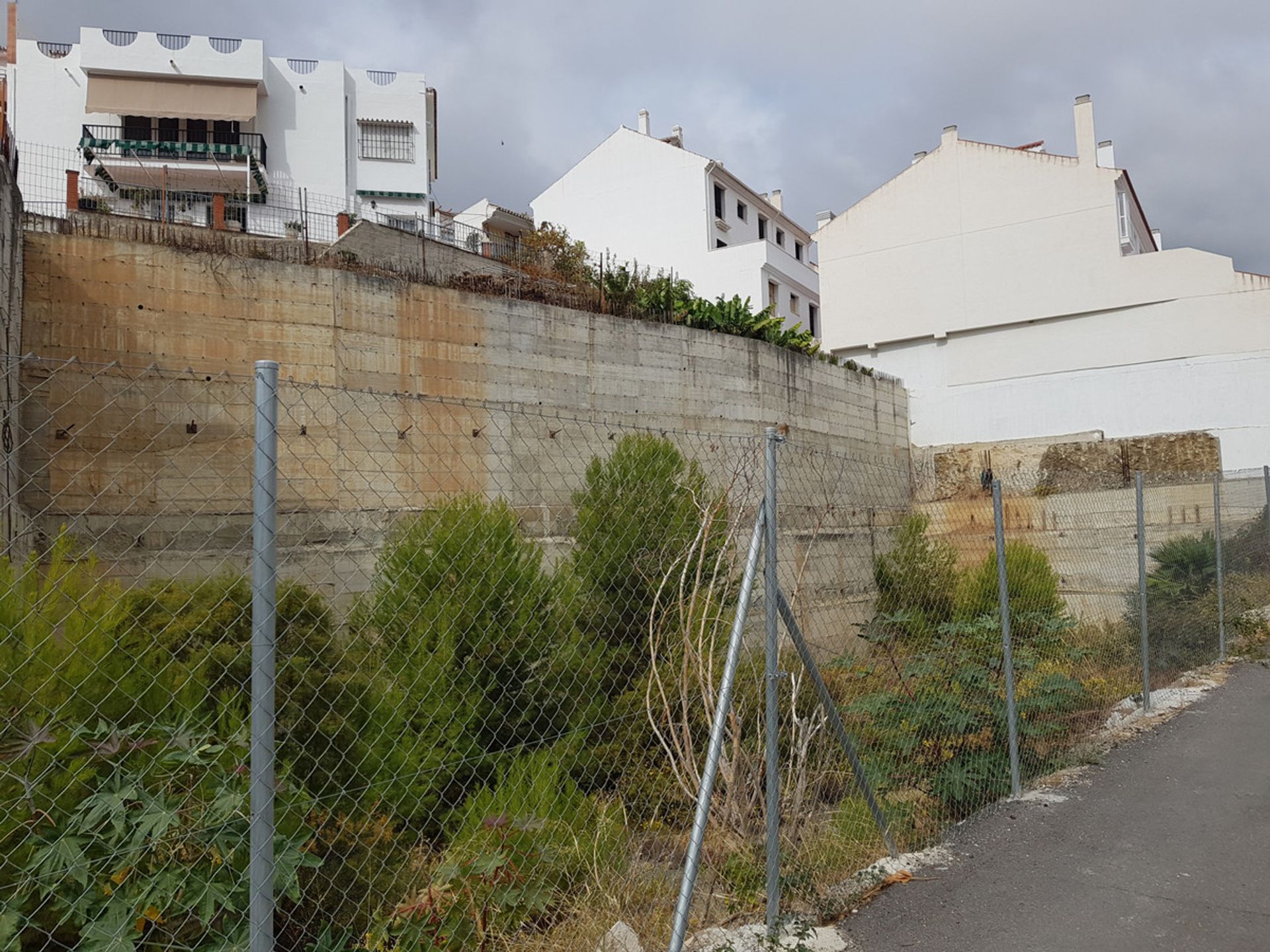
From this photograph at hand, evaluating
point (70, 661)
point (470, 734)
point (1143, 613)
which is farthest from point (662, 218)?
point (70, 661)

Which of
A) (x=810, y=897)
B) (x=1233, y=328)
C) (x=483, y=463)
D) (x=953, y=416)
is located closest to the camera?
(x=810, y=897)

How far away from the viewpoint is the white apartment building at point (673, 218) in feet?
88.4

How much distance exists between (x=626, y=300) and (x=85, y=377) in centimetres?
820

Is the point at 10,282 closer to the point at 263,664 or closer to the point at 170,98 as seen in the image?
the point at 263,664

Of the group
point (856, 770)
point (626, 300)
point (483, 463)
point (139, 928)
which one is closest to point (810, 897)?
point (856, 770)

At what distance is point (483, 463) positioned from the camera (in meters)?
11.8

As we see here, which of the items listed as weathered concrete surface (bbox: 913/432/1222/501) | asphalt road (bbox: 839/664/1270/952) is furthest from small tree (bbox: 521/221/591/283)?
asphalt road (bbox: 839/664/1270/952)

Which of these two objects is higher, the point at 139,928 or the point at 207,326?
the point at 207,326

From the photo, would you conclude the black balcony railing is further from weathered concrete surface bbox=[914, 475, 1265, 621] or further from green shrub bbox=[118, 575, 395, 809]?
green shrub bbox=[118, 575, 395, 809]

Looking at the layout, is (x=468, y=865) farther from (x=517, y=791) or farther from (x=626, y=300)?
(x=626, y=300)

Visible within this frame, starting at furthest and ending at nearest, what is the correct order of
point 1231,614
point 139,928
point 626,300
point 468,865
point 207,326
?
point 626,300
point 207,326
point 1231,614
point 468,865
point 139,928

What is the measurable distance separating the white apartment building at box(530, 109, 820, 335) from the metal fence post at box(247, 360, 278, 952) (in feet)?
82.3

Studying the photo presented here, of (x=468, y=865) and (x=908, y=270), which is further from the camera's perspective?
(x=908, y=270)

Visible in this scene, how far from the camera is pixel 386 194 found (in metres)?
30.4
